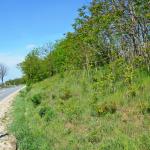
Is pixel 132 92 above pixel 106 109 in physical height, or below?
above

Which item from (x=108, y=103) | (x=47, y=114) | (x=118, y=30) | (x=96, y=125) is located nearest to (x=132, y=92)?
(x=108, y=103)

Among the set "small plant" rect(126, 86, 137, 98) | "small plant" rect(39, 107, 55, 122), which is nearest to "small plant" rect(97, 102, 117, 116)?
"small plant" rect(126, 86, 137, 98)

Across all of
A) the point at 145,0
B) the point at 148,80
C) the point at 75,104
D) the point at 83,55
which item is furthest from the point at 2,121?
the point at 83,55

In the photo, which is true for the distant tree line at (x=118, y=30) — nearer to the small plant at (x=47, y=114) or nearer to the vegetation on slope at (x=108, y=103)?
the vegetation on slope at (x=108, y=103)

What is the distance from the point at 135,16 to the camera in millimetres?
18344

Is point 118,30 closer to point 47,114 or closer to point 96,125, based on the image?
point 47,114

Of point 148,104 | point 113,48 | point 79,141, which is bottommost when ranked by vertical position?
point 79,141

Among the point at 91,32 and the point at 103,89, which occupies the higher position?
the point at 91,32

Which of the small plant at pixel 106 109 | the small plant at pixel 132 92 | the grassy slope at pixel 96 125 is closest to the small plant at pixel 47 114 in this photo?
the grassy slope at pixel 96 125

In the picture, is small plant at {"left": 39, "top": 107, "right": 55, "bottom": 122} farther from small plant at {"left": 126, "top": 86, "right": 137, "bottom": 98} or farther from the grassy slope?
small plant at {"left": 126, "top": 86, "right": 137, "bottom": 98}

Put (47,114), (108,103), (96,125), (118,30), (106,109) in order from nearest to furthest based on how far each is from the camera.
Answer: (96,125) → (106,109) → (108,103) → (47,114) → (118,30)

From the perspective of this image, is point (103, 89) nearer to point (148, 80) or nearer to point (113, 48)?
point (148, 80)

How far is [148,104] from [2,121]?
8.76 m

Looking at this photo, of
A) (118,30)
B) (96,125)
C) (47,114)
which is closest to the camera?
(96,125)
